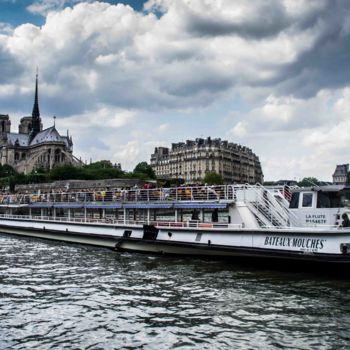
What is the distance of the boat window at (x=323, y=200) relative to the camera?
22672 mm

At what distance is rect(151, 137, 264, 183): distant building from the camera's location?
576 ft

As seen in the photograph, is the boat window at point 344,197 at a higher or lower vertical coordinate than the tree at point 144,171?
lower

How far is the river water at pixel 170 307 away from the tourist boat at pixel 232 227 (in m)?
1.14

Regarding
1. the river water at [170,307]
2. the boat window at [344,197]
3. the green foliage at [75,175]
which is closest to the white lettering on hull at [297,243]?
the river water at [170,307]

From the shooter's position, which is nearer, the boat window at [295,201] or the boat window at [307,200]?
the boat window at [307,200]

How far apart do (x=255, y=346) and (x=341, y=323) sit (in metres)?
3.28

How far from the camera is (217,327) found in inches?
542

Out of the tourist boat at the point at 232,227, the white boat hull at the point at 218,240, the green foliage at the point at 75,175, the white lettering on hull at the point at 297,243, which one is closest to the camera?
the white boat hull at the point at 218,240

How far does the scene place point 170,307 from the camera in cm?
1600

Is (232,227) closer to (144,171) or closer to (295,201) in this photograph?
(295,201)

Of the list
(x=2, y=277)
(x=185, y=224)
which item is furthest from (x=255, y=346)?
(x=185, y=224)

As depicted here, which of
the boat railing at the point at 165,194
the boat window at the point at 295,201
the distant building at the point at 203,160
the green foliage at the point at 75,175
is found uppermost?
the distant building at the point at 203,160

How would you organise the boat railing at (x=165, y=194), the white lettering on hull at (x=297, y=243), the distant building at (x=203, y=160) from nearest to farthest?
the white lettering on hull at (x=297, y=243)
the boat railing at (x=165, y=194)
the distant building at (x=203, y=160)

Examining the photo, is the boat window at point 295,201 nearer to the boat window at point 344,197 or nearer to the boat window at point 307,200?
the boat window at point 307,200
